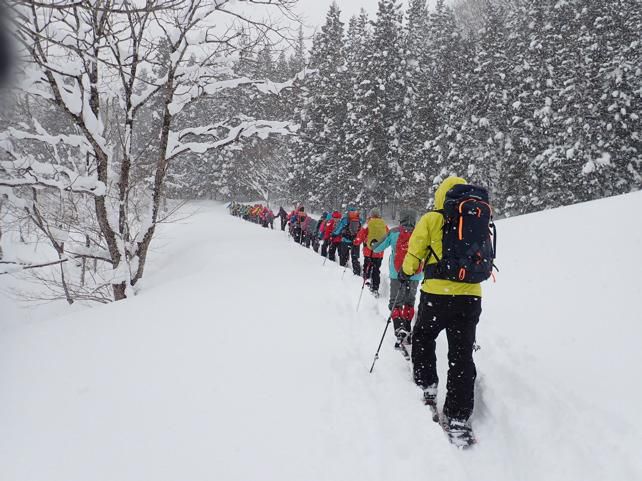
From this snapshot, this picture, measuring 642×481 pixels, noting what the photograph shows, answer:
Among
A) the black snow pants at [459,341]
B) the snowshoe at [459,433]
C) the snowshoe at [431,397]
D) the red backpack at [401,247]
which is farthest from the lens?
the red backpack at [401,247]

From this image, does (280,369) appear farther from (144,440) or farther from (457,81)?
(457,81)

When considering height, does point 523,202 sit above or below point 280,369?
above

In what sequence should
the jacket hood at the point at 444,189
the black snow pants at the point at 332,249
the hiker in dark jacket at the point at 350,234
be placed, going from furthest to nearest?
the black snow pants at the point at 332,249
the hiker in dark jacket at the point at 350,234
the jacket hood at the point at 444,189

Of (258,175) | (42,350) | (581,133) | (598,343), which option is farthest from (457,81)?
(42,350)

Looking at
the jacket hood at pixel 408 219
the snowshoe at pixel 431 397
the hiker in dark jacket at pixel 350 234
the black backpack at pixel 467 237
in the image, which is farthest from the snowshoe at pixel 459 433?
the hiker in dark jacket at pixel 350 234

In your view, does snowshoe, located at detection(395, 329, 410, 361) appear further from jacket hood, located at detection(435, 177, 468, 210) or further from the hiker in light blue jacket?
jacket hood, located at detection(435, 177, 468, 210)

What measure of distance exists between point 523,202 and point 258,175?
27.9 m

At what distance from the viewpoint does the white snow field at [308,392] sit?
9.67 ft

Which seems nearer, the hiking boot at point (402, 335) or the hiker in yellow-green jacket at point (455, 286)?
the hiker in yellow-green jacket at point (455, 286)

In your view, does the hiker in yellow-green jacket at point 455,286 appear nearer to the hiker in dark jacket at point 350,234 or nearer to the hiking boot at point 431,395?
the hiking boot at point 431,395

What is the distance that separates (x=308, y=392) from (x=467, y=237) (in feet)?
6.93

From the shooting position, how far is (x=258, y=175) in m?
44.4

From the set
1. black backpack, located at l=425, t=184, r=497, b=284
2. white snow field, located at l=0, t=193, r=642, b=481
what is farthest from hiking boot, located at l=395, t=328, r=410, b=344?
black backpack, located at l=425, t=184, r=497, b=284

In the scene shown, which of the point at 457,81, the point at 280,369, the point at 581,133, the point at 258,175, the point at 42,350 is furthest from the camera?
the point at 258,175
